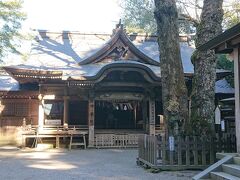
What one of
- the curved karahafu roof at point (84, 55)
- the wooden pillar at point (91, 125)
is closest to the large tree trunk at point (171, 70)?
the curved karahafu roof at point (84, 55)

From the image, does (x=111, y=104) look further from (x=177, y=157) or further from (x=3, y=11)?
(x=177, y=157)

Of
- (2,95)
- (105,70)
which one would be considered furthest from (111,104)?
(2,95)

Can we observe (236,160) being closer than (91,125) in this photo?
Yes

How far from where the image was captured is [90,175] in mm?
9430

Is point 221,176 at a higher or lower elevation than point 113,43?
lower

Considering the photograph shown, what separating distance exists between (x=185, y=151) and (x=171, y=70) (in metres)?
2.54

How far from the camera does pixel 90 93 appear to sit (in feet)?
62.3

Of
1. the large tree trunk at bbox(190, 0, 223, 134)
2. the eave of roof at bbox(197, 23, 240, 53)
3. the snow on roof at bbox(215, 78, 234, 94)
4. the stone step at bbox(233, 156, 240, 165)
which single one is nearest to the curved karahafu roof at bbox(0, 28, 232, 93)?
the snow on roof at bbox(215, 78, 234, 94)

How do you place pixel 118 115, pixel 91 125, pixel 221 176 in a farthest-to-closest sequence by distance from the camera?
1. pixel 118 115
2. pixel 91 125
3. pixel 221 176

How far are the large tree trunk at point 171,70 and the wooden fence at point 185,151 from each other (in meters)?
0.65

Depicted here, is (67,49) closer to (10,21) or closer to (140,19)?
(10,21)

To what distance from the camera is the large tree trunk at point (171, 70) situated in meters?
10.8

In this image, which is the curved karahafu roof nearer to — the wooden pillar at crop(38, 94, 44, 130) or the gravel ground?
the wooden pillar at crop(38, 94, 44, 130)

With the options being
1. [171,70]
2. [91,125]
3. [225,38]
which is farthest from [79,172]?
[91,125]
